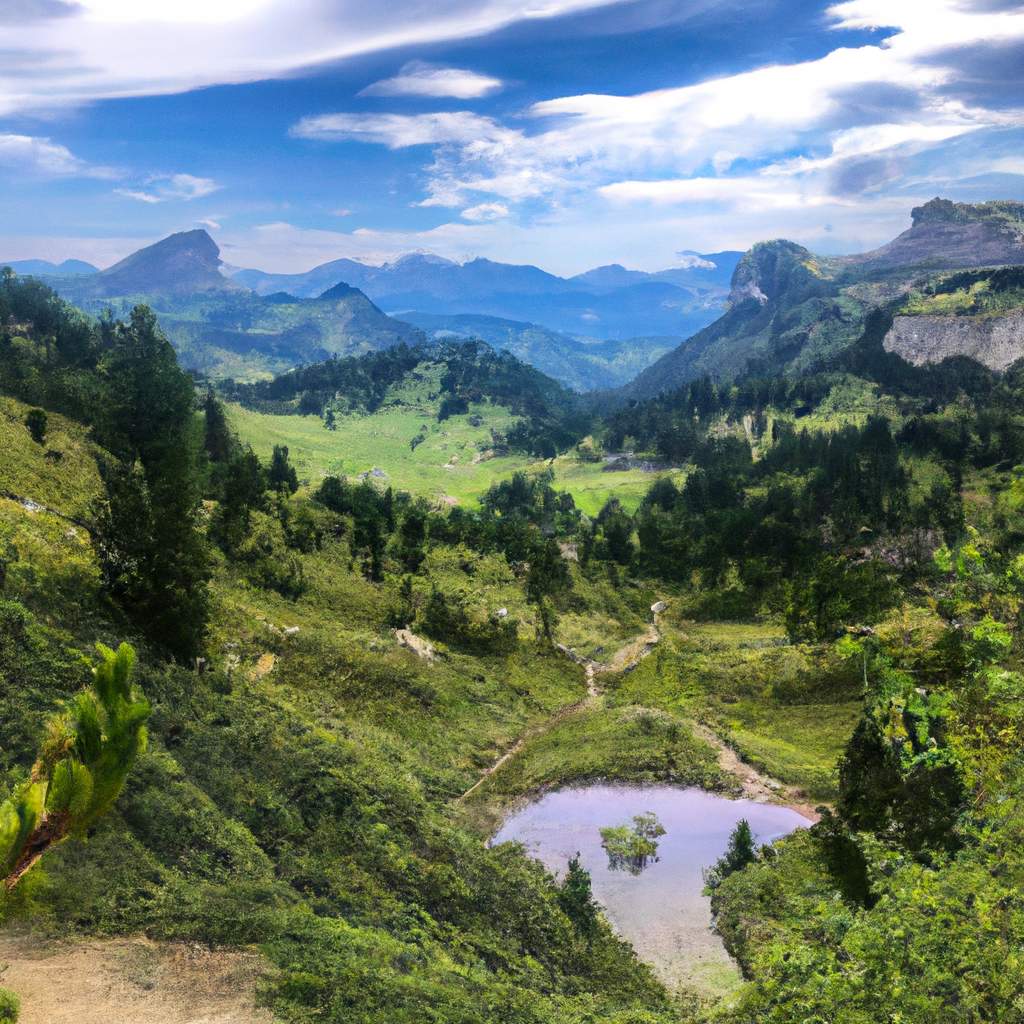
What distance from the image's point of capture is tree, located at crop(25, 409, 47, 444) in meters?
62.2

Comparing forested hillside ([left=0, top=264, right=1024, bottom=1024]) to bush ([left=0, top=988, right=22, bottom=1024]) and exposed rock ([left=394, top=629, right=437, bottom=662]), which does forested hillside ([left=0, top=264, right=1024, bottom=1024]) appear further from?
bush ([left=0, top=988, right=22, bottom=1024])

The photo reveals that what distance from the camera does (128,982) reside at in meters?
19.2

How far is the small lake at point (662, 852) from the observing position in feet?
111

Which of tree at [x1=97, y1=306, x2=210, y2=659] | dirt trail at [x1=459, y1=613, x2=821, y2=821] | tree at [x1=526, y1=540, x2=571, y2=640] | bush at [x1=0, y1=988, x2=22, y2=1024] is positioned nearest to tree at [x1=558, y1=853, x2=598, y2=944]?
dirt trail at [x1=459, y1=613, x2=821, y2=821]

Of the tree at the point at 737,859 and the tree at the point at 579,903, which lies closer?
the tree at the point at 579,903

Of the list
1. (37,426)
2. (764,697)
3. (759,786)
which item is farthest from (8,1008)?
(37,426)

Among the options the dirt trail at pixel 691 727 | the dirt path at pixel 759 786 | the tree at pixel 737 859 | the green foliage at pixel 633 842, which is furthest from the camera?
the dirt trail at pixel 691 727

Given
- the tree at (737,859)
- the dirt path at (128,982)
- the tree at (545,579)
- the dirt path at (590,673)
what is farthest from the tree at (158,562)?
the tree at (545,579)

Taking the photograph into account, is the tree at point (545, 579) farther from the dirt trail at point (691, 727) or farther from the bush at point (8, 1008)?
the bush at point (8, 1008)

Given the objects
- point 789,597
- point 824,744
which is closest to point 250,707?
point 824,744

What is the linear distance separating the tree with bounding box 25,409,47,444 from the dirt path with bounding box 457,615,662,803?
4477 cm

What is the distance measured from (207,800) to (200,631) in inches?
566

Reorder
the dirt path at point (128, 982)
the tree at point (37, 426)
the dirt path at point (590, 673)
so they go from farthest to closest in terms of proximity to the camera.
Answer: the tree at point (37, 426) < the dirt path at point (590, 673) < the dirt path at point (128, 982)

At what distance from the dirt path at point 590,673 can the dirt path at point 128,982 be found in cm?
2503
